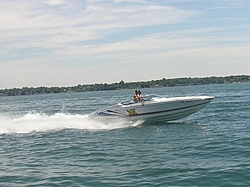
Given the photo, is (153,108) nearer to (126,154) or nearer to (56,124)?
(56,124)

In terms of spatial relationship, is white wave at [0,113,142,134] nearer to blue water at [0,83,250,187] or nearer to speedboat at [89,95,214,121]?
blue water at [0,83,250,187]

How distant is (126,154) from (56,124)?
35.8 feet

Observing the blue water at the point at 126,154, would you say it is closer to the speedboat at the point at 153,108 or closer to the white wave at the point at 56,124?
the white wave at the point at 56,124

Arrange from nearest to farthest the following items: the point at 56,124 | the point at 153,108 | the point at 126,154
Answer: the point at 126,154, the point at 153,108, the point at 56,124

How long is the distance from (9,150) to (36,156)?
2297 mm

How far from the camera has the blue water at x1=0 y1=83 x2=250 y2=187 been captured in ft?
35.8

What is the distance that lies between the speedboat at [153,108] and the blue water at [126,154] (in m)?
0.55

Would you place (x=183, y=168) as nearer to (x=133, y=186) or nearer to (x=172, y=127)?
(x=133, y=186)

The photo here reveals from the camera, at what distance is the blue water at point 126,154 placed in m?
10.9

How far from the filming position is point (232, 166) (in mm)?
11719

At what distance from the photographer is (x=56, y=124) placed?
24484 mm

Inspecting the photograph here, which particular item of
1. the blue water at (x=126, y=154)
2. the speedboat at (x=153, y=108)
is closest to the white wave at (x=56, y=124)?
the blue water at (x=126, y=154)

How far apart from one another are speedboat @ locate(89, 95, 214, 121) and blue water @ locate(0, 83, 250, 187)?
1.80 ft

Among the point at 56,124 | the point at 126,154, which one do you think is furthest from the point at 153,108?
the point at 126,154
